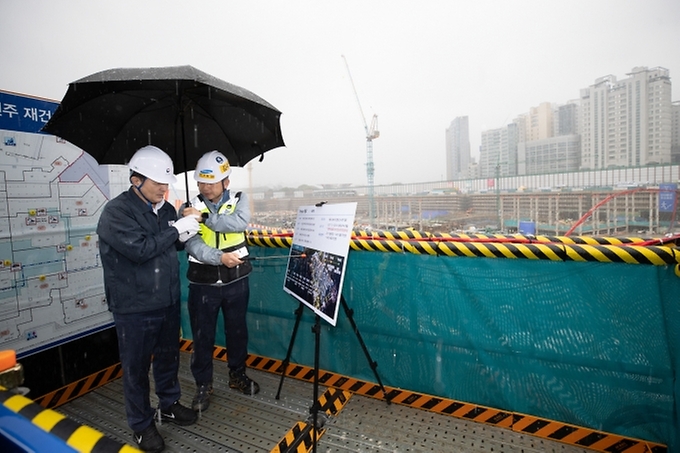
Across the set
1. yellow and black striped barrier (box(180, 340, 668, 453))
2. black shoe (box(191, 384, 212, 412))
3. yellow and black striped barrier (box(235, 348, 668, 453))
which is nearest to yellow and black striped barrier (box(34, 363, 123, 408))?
black shoe (box(191, 384, 212, 412))

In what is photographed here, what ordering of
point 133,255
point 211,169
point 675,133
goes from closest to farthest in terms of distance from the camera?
point 133,255, point 211,169, point 675,133

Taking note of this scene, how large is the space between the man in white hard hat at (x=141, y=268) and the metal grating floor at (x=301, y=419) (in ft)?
1.36

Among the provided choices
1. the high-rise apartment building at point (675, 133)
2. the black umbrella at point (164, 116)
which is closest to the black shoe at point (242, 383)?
the black umbrella at point (164, 116)

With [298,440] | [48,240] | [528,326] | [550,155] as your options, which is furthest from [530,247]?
[550,155]

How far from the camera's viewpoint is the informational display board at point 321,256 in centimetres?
258

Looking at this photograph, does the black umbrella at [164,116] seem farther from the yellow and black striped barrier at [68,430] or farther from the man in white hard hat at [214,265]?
the yellow and black striped barrier at [68,430]

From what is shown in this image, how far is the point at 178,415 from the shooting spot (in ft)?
9.73

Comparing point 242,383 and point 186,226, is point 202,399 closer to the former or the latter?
point 242,383

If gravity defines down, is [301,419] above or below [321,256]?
below

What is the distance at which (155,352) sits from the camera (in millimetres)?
2857

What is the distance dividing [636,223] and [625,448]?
360 centimetres

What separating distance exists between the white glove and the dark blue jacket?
0.17 feet

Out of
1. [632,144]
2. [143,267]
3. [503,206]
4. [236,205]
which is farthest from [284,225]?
Result: [632,144]

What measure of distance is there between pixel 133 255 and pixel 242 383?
5.62 ft
